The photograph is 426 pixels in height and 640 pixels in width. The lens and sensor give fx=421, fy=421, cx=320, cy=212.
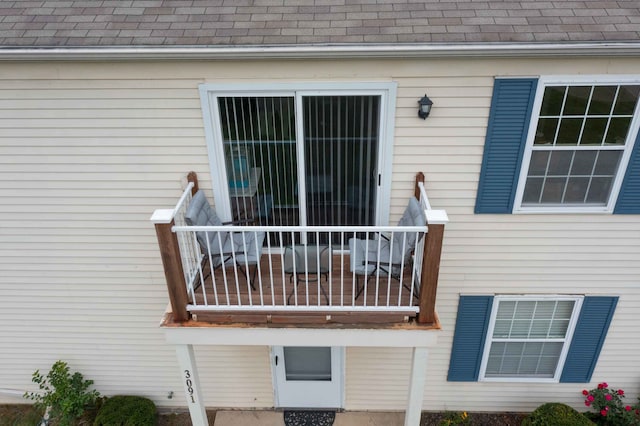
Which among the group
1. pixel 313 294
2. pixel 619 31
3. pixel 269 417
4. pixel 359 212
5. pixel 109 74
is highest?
pixel 619 31

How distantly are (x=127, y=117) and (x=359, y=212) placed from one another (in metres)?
2.67

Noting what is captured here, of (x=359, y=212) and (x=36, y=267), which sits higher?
(x=359, y=212)

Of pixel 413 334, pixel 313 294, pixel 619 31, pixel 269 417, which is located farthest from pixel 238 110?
pixel 269 417

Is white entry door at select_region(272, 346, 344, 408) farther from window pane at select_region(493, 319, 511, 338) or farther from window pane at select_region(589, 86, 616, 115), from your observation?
window pane at select_region(589, 86, 616, 115)

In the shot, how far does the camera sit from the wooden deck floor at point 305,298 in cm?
410

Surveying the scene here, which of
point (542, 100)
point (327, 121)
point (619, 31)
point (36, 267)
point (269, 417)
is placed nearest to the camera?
point (619, 31)

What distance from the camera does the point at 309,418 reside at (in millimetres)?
6172

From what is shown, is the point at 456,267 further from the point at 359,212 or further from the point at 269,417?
the point at 269,417

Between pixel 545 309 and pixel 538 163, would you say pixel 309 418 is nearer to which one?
pixel 545 309

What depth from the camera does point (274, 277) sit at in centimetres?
457

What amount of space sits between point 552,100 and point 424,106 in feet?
4.12

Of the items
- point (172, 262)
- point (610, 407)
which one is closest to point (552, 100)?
point (172, 262)

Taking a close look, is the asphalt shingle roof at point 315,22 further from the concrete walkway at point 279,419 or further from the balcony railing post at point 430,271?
the concrete walkway at point 279,419

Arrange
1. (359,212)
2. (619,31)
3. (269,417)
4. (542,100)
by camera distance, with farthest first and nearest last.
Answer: (269,417) → (359,212) → (542,100) → (619,31)
